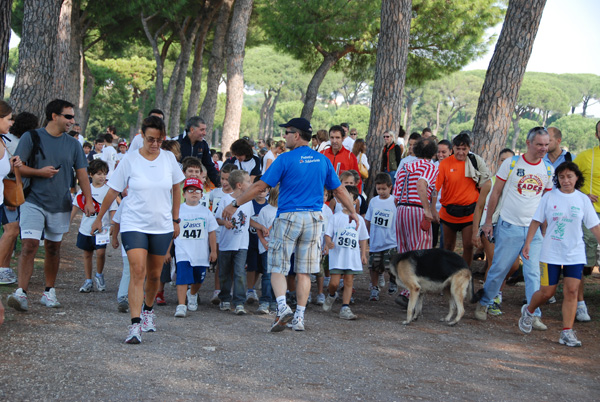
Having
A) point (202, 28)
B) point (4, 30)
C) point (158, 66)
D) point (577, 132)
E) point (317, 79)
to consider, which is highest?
point (577, 132)

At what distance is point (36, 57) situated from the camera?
11.5 m

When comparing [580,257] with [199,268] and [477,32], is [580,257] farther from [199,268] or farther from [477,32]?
[477,32]

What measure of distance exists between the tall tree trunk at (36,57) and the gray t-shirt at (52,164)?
5295mm

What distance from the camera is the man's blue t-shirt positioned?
6.27 m

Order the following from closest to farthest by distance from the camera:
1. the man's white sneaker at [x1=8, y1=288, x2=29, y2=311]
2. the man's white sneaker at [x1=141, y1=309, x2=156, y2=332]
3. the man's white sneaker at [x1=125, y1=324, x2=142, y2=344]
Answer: the man's white sneaker at [x1=125, y1=324, x2=142, y2=344]
the man's white sneaker at [x1=141, y1=309, x2=156, y2=332]
the man's white sneaker at [x1=8, y1=288, x2=29, y2=311]

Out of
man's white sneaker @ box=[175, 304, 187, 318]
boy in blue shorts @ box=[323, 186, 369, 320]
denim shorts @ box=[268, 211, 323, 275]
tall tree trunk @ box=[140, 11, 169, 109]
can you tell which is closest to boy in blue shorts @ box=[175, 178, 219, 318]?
man's white sneaker @ box=[175, 304, 187, 318]

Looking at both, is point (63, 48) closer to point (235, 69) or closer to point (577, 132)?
point (235, 69)

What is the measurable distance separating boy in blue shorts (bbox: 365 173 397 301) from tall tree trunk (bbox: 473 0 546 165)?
4016 mm

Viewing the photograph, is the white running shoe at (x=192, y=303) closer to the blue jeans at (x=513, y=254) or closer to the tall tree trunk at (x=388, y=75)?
the blue jeans at (x=513, y=254)

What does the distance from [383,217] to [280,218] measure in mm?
2500

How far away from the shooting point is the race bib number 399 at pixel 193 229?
6.95m

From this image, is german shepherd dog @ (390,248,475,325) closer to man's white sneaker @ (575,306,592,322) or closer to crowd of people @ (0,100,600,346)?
crowd of people @ (0,100,600,346)

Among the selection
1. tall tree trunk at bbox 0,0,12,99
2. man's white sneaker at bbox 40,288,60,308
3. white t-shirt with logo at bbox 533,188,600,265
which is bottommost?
man's white sneaker at bbox 40,288,60,308

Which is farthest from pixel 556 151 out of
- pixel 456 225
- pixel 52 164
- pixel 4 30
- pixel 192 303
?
pixel 4 30
